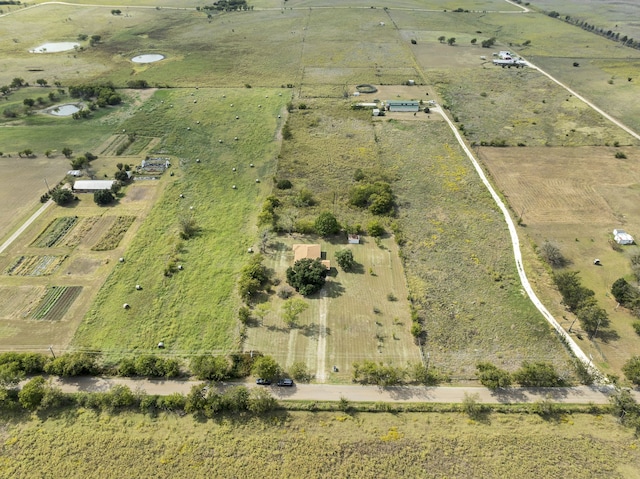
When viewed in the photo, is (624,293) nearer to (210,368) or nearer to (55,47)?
(210,368)

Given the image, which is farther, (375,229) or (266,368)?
(375,229)

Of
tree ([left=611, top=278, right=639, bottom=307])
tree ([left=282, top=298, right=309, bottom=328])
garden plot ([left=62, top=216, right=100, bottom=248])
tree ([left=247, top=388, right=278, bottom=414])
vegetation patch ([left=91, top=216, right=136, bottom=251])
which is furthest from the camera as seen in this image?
garden plot ([left=62, top=216, right=100, bottom=248])

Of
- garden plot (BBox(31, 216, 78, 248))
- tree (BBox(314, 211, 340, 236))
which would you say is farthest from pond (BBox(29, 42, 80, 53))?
tree (BBox(314, 211, 340, 236))

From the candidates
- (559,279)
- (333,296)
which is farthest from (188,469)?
(559,279)

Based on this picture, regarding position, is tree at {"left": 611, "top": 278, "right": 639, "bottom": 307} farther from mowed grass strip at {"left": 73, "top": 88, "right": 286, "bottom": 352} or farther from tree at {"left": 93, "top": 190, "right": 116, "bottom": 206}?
tree at {"left": 93, "top": 190, "right": 116, "bottom": 206}

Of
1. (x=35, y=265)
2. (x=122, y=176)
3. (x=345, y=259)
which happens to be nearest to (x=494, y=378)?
(x=345, y=259)

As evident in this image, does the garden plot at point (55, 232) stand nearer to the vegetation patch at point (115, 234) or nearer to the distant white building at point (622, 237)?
the vegetation patch at point (115, 234)

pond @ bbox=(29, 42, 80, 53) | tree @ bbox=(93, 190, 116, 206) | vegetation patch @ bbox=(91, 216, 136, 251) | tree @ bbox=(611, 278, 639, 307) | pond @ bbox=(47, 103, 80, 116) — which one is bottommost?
vegetation patch @ bbox=(91, 216, 136, 251)
